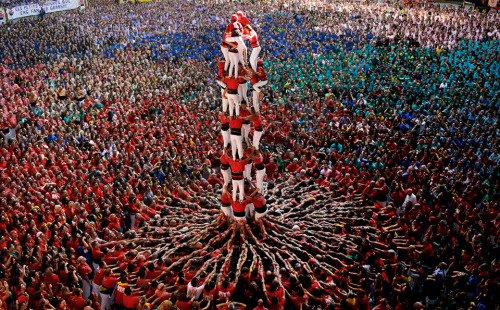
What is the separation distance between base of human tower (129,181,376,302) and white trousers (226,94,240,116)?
3.22m

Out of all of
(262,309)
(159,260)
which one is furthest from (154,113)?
(262,309)

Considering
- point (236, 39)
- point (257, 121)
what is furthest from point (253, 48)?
point (257, 121)

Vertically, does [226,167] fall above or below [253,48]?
below

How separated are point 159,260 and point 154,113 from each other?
12.9m

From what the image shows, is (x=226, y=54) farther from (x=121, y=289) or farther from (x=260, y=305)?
(x=121, y=289)

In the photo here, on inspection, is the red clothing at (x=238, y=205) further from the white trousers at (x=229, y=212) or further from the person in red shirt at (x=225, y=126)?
the person in red shirt at (x=225, y=126)

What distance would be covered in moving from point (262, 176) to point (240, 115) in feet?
5.98

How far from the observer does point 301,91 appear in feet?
82.6

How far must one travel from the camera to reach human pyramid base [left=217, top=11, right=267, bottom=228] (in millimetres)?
11070

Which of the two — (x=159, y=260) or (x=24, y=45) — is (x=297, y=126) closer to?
(x=159, y=260)

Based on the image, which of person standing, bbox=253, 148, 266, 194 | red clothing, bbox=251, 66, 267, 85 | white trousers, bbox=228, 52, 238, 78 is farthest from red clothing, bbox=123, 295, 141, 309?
red clothing, bbox=251, 66, 267, 85

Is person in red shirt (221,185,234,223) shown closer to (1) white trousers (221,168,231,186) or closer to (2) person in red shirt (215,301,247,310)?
(1) white trousers (221,168,231,186)

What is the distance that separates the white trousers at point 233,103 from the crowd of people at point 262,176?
0.20ft

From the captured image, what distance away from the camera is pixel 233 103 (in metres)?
11.2
